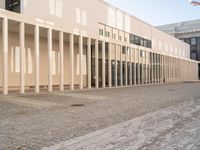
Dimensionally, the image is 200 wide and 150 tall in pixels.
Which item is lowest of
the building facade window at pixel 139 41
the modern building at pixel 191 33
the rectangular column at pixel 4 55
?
the rectangular column at pixel 4 55

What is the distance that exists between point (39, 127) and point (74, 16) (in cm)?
2212

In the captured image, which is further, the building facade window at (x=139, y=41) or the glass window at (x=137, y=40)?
the glass window at (x=137, y=40)

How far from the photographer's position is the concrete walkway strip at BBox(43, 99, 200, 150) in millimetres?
5332

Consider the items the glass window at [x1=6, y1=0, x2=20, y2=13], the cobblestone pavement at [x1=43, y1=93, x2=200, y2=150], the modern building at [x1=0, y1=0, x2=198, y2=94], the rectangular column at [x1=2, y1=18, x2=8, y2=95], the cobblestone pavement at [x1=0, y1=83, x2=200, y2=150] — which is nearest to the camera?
the cobblestone pavement at [x1=43, y1=93, x2=200, y2=150]

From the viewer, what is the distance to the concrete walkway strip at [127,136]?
17.5ft

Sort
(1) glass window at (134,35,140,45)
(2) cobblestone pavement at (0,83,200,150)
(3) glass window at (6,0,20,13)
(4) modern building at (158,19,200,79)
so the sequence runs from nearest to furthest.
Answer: (2) cobblestone pavement at (0,83,200,150)
(3) glass window at (6,0,20,13)
(1) glass window at (134,35,140,45)
(4) modern building at (158,19,200,79)

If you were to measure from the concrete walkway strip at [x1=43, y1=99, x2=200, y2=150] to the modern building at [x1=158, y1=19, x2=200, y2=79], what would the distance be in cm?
7294

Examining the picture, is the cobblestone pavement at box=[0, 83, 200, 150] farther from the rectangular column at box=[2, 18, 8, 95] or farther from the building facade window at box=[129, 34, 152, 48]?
the building facade window at box=[129, 34, 152, 48]

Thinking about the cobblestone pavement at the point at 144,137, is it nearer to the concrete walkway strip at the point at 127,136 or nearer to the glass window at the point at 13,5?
the concrete walkway strip at the point at 127,136

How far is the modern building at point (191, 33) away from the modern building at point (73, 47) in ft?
108

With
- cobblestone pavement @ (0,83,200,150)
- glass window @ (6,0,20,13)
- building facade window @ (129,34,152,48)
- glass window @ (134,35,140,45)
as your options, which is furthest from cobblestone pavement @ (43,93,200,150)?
glass window @ (134,35,140,45)

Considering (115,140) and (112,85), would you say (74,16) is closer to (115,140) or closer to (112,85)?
(112,85)

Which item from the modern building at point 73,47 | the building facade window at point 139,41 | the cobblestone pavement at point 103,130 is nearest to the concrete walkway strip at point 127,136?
the cobblestone pavement at point 103,130

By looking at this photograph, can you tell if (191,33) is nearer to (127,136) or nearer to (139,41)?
(139,41)
